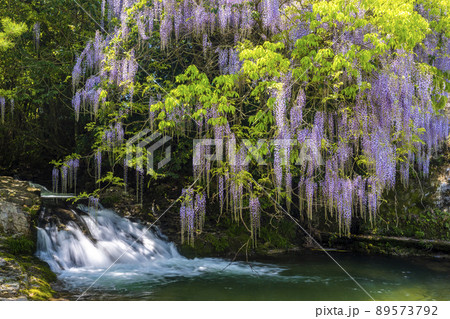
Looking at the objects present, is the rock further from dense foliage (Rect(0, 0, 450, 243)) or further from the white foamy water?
dense foliage (Rect(0, 0, 450, 243))

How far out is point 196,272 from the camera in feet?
21.0

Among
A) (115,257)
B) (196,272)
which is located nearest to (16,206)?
(115,257)

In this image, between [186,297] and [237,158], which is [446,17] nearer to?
[237,158]

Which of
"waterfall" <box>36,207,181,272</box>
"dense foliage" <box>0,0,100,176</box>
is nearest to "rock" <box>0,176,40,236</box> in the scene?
"waterfall" <box>36,207,181,272</box>

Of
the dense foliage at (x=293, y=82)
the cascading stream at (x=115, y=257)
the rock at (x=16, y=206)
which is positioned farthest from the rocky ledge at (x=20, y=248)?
the dense foliage at (x=293, y=82)

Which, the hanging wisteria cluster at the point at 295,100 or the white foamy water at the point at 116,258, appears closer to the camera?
the white foamy water at the point at 116,258

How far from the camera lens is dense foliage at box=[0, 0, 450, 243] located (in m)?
5.93

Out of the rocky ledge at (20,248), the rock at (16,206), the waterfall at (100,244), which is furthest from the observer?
the waterfall at (100,244)

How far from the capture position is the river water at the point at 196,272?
5344 mm

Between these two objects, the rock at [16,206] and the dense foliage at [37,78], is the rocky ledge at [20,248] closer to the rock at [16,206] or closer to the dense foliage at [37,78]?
the rock at [16,206]

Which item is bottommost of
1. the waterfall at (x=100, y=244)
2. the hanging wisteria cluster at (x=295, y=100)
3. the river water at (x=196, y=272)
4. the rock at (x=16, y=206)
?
the river water at (x=196, y=272)

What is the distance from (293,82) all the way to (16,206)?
4492mm

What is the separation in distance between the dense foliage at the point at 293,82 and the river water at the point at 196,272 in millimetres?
800

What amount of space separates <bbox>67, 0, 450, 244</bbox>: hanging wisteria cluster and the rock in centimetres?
157
